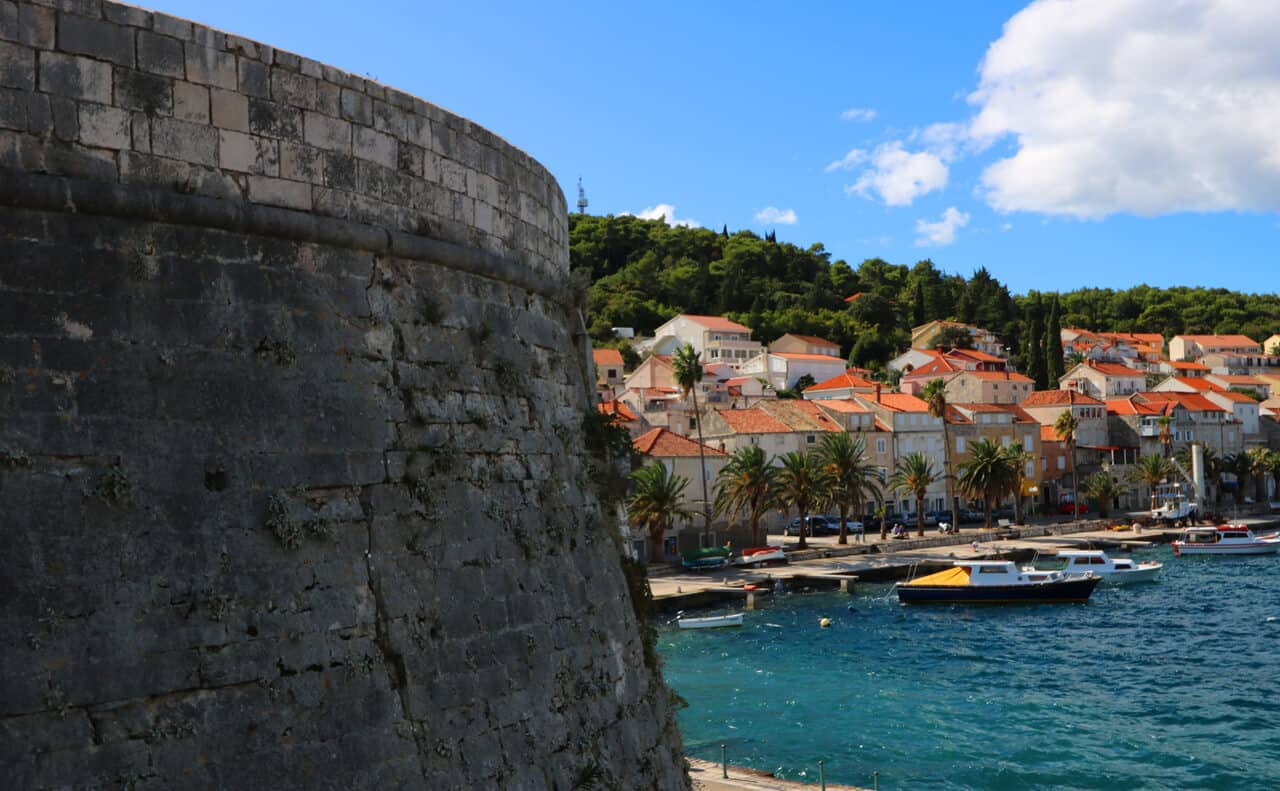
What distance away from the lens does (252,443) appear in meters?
6.07

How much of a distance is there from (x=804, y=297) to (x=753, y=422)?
220ft

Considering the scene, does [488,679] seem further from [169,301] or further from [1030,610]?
[1030,610]

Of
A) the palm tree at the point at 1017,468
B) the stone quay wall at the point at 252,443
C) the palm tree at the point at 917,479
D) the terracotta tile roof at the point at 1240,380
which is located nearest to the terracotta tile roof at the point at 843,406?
the palm tree at the point at 917,479

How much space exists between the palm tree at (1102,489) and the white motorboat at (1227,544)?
11.6 m

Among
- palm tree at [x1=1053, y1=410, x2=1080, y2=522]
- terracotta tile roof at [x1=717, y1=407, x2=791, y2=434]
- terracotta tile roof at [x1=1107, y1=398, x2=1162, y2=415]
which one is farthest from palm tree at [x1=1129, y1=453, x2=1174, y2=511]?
terracotta tile roof at [x1=717, y1=407, x2=791, y2=434]

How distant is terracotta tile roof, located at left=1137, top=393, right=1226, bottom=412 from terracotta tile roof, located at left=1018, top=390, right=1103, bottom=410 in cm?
574

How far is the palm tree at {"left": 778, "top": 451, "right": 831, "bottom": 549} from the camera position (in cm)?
5622

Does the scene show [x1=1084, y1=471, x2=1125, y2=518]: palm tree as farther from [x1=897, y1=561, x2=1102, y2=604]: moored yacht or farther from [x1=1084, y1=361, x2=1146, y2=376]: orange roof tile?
[x1=897, y1=561, x2=1102, y2=604]: moored yacht

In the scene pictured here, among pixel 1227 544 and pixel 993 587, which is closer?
pixel 993 587

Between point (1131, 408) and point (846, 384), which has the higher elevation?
point (846, 384)

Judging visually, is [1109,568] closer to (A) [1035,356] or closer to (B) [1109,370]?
(B) [1109,370]

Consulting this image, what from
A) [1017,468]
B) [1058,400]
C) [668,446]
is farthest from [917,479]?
[1058,400]

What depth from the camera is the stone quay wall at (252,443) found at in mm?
5336

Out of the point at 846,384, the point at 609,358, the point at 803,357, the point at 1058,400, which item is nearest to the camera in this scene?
the point at 846,384
